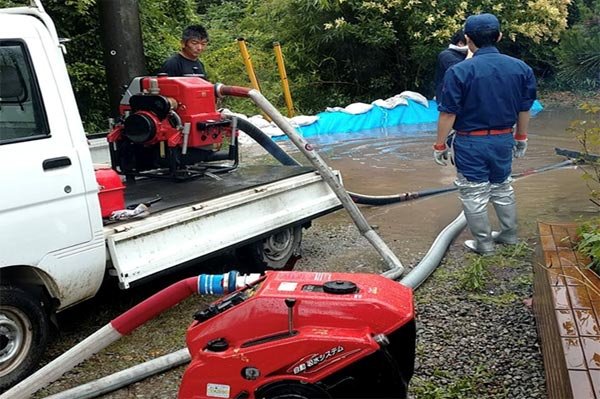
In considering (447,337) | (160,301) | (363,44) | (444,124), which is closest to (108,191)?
(160,301)

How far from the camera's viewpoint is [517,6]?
48.5ft

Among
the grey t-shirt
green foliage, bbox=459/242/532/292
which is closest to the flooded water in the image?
green foliage, bbox=459/242/532/292

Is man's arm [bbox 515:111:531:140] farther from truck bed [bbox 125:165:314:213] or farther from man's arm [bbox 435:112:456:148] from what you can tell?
truck bed [bbox 125:165:314:213]

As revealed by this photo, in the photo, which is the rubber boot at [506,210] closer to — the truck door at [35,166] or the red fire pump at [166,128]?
the red fire pump at [166,128]

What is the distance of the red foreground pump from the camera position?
8.01 feet

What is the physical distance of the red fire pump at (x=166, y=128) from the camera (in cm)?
495

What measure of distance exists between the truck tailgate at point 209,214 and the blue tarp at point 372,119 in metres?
6.87

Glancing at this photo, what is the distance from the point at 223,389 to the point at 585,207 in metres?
5.19

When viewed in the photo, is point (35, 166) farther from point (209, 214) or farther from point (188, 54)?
point (188, 54)

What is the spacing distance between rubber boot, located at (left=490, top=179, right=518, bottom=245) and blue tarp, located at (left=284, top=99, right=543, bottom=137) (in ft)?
23.3

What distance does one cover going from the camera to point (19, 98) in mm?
3496

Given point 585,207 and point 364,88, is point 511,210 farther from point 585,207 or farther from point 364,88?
point 364,88

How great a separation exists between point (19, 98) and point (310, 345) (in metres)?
2.15

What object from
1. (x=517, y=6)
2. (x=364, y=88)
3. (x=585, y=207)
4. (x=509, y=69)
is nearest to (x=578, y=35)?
(x=585, y=207)
